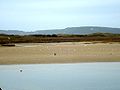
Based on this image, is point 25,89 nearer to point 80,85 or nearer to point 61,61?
point 80,85

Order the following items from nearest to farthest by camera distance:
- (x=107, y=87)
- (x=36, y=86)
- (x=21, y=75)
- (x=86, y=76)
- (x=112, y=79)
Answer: (x=107, y=87), (x=36, y=86), (x=112, y=79), (x=86, y=76), (x=21, y=75)

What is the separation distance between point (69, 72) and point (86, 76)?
75.6 inches

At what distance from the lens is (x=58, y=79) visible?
1689 cm

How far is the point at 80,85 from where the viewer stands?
581 inches

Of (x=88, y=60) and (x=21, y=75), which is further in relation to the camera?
(x=88, y=60)

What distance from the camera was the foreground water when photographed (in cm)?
1454

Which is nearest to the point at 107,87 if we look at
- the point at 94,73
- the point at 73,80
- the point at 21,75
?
the point at 73,80

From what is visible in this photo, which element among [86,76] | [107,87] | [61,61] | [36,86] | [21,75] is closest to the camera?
[107,87]

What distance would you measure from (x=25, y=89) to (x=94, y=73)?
5.60 metres

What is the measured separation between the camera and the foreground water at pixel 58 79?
1454cm

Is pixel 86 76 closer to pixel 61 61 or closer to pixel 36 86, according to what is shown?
pixel 36 86

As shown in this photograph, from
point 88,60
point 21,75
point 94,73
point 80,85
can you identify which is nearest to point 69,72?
point 94,73

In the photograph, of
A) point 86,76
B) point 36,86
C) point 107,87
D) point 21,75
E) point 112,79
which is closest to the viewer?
point 107,87

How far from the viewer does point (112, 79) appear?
53.2ft
